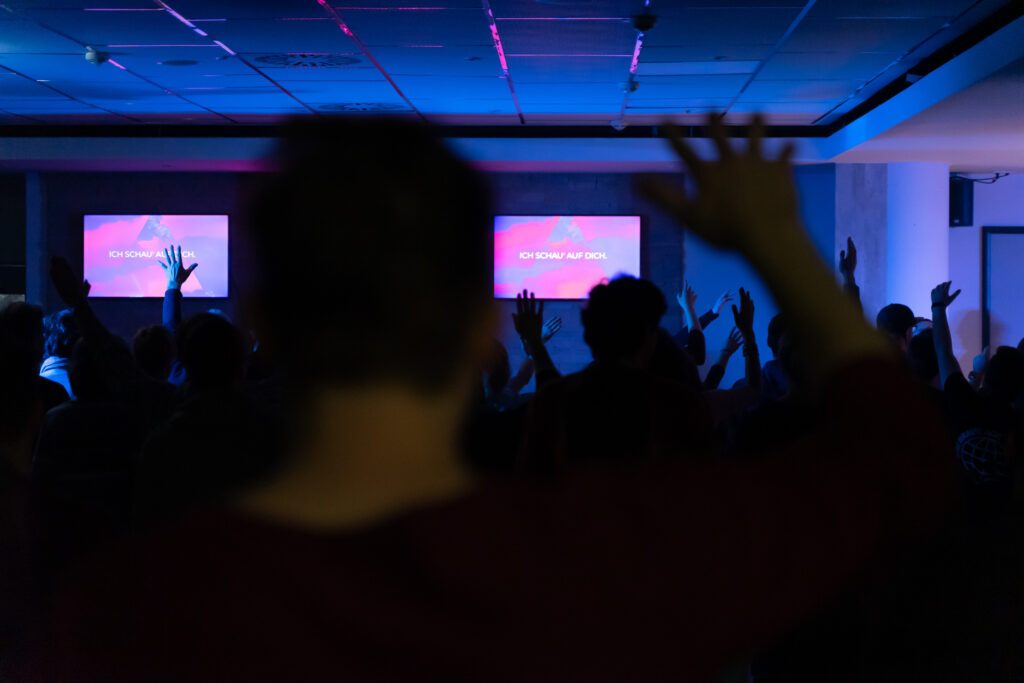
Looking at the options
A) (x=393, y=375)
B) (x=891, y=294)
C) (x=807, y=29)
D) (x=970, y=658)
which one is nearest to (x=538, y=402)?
(x=393, y=375)

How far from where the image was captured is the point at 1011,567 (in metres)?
3.93

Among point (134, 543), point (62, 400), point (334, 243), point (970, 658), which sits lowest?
point (970, 658)

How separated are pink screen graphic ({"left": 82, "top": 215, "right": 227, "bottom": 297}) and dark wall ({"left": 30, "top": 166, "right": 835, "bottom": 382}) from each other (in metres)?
0.11

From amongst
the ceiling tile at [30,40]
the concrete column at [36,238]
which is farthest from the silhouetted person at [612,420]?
the concrete column at [36,238]

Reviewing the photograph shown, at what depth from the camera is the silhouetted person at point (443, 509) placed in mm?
488

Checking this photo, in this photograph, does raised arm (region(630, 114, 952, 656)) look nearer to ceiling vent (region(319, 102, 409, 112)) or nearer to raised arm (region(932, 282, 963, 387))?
raised arm (region(932, 282, 963, 387))

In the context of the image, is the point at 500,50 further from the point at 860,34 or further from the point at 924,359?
the point at 924,359

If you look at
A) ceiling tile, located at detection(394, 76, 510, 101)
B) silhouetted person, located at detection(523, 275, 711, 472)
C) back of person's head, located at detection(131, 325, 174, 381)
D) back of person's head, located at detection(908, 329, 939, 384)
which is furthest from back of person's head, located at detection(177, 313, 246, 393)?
ceiling tile, located at detection(394, 76, 510, 101)

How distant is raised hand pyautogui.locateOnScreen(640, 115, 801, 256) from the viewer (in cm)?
58

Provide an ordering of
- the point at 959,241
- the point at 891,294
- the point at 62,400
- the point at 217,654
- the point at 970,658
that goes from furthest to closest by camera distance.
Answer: the point at 959,241
the point at 891,294
the point at 970,658
the point at 62,400
the point at 217,654

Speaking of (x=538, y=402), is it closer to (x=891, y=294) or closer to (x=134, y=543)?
(x=134, y=543)

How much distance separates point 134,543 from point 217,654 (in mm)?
73

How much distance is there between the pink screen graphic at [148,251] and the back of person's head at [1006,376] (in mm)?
8108

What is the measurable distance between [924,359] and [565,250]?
20.8ft
